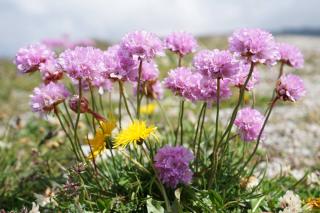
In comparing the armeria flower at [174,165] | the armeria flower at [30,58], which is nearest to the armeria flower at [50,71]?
the armeria flower at [30,58]

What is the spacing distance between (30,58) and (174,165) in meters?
1.23

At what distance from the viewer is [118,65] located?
11.4 feet

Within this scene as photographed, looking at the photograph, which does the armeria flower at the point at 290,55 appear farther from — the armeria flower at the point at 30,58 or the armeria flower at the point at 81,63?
the armeria flower at the point at 30,58

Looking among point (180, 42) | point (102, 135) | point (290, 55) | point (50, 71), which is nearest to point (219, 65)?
point (180, 42)

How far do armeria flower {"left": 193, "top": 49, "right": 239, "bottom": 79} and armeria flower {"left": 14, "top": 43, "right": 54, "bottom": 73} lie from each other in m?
1.20

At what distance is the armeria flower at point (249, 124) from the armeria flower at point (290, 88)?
37 cm

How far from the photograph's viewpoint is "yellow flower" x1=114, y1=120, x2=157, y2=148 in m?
3.18

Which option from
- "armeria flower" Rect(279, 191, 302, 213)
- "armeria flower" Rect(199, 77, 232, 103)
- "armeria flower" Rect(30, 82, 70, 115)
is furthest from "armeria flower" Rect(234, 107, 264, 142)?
"armeria flower" Rect(30, 82, 70, 115)

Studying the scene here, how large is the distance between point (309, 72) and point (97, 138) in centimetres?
1491

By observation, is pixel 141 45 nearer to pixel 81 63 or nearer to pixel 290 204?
pixel 81 63

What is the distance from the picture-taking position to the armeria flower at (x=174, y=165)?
343cm

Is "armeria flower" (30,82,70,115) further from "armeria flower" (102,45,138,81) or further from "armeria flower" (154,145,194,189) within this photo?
"armeria flower" (154,145,194,189)

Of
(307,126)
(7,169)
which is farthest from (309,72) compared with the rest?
(7,169)

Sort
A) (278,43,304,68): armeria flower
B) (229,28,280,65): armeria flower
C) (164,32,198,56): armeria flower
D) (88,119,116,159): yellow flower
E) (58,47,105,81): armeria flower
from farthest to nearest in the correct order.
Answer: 1. (278,43,304,68): armeria flower
2. (164,32,198,56): armeria flower
3. (88,119,116,159): yellow flower
4. (58,47,105,81): armeria flower
5. (229,28,280,65): armeria flower
